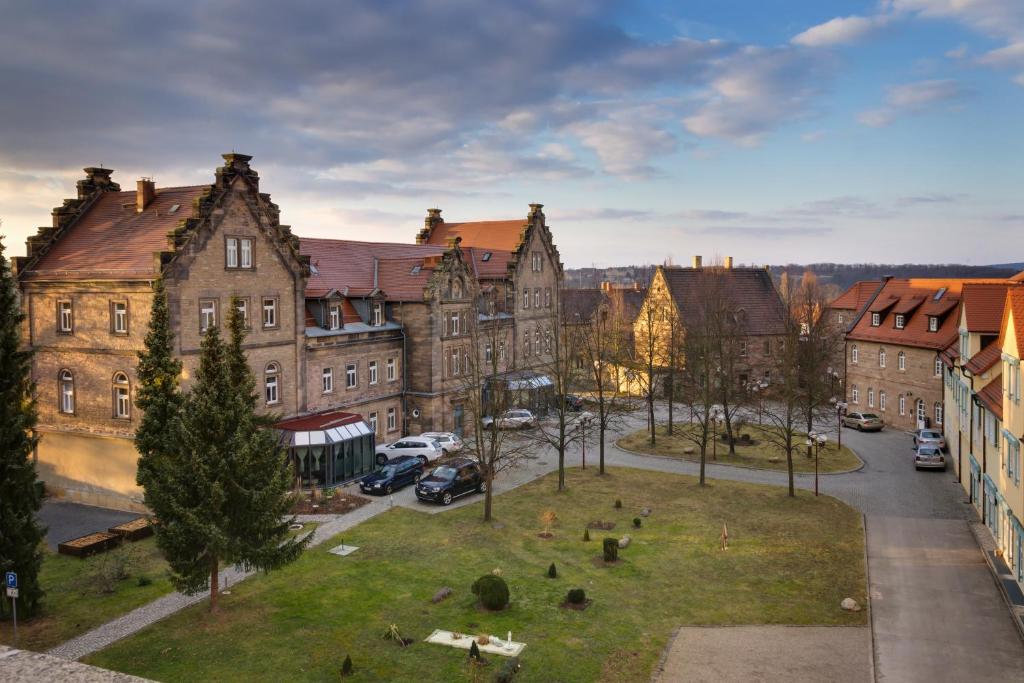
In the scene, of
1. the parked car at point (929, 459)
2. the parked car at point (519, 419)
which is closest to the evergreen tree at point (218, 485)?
the parked car at point (519, 419)

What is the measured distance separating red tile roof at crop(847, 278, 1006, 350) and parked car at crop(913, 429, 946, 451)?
20.6ft

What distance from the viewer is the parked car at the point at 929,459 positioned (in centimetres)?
4266

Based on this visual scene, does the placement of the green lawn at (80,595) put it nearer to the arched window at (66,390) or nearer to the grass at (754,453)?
the arched window at (66,390)

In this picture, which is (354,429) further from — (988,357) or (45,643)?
(988,357)

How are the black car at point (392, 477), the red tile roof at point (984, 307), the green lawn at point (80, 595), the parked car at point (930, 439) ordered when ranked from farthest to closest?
the parked car at point (930, 439)
the black car at point (392, 477)
the red tile roof at point (984, 307)
the green lawn at point (80, 595)

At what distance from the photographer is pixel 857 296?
6744cm

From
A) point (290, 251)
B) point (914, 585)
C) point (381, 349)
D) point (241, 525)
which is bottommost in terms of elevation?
point (914, 585)

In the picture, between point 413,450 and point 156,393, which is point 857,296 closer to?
point 413,450

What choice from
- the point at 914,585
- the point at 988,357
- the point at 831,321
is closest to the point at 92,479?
the point at 914,585

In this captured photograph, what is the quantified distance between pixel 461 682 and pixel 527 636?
326 centimetres

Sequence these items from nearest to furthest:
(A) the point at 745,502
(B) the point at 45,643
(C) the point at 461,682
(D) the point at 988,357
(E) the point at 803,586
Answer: (C) the point at 461,682
(B) the point at 45,643
(E) the point at 803,586
(D) the point at 988,357
(A) the point at 745,502

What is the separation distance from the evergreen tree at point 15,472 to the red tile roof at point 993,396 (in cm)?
3351

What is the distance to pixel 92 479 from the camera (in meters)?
37.0

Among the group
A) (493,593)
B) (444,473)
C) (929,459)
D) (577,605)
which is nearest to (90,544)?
(444,473)
